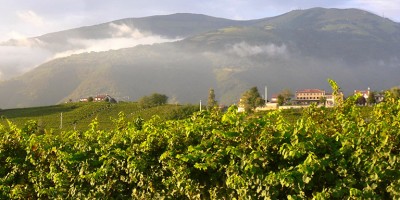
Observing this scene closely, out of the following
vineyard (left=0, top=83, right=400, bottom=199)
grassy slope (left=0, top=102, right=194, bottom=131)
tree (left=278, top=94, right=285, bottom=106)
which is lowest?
grassy slope (left=0, top=102, right=194, bottom=131)

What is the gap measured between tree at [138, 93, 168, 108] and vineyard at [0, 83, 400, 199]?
93735 mm

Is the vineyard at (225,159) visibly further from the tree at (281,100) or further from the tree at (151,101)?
the tree at (151,101)

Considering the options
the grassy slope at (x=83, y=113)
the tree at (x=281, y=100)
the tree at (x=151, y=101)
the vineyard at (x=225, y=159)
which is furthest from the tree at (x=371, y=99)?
the vineyard at (x=225, y=159)

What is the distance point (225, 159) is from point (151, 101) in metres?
99.4

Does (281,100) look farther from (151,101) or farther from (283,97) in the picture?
(151,101)

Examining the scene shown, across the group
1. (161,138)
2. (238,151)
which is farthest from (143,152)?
(238,151)

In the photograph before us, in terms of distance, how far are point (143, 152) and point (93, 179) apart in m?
0.90

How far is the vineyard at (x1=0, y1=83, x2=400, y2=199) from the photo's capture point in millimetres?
5820

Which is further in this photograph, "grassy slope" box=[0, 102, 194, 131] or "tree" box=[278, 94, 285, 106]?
"tree" box=[278, 94, 285, 106]

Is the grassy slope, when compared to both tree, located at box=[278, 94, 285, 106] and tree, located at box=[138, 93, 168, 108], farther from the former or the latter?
tree, located at box=[278, 94, 285, 106]

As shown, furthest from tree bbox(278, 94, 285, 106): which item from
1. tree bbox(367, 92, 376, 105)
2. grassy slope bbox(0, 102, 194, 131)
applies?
grassy slope bbox(0, 102, 194, 131)

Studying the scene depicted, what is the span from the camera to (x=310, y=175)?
5848 millimetres

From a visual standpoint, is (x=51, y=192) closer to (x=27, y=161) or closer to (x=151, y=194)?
(x=27, y=161)

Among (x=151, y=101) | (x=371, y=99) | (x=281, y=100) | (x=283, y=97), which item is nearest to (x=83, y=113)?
(x=151, y=101)
